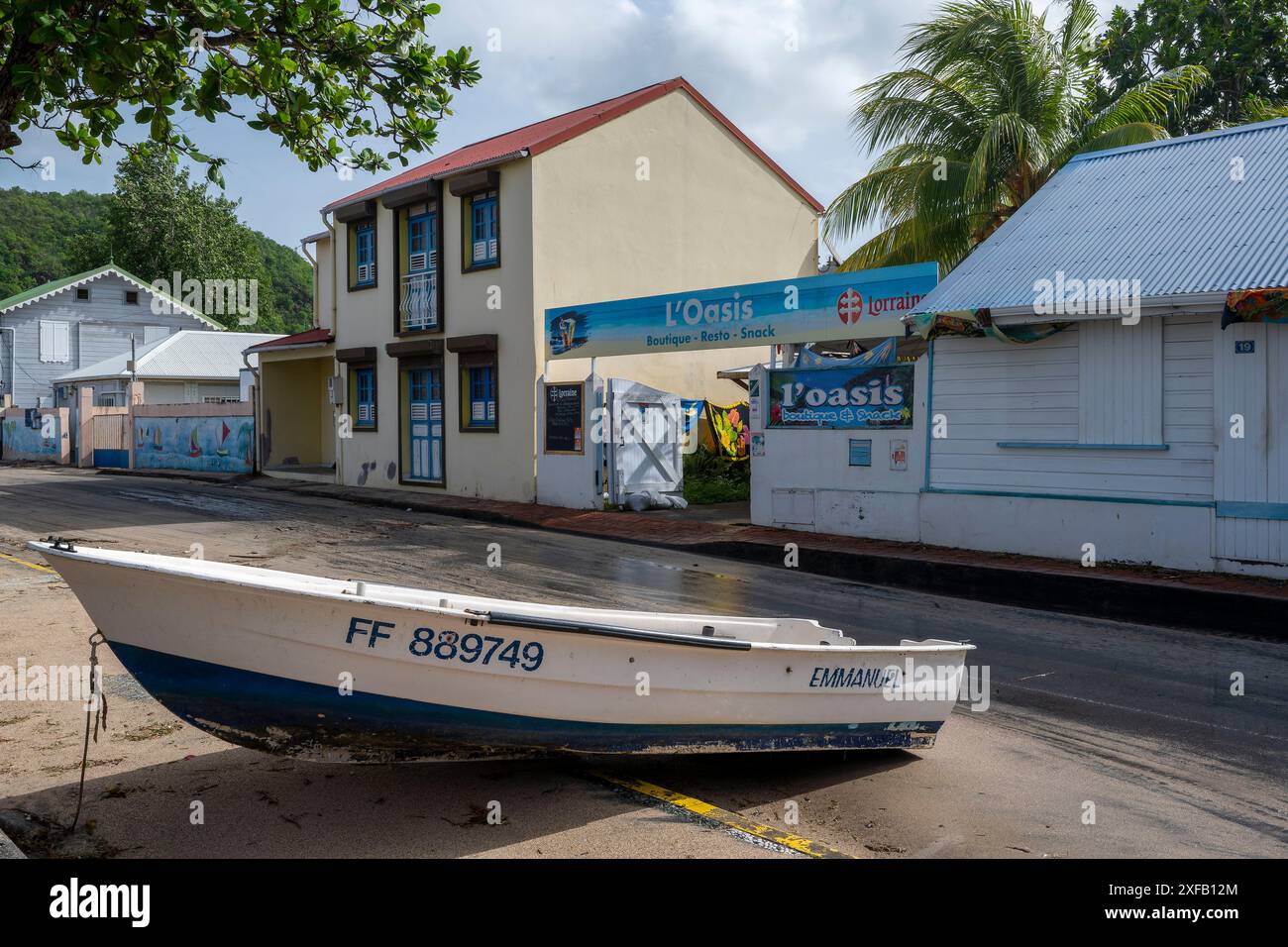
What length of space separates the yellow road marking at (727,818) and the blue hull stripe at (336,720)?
1.09ft

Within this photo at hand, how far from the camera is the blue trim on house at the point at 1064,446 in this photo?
11.8 meters

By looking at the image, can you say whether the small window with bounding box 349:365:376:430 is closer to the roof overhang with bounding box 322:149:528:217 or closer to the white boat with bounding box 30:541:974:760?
the roof overhang with bounding box 322:149:528:217

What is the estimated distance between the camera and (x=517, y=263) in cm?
1997

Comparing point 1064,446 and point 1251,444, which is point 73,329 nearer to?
point 1064,446

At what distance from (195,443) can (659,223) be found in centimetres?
1483

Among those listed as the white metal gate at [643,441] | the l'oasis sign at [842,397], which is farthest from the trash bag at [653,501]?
the l'oasis sign at [842,397]

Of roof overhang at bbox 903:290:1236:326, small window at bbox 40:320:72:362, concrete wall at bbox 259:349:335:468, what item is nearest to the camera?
roof overhang at bbox 903:290:1236:326

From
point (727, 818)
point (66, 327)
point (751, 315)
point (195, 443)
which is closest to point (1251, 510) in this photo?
point (751, 315)

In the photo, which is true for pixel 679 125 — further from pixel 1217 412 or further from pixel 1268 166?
pixel 1217 412

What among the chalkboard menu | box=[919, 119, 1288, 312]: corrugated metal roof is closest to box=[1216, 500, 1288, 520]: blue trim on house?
box=[919, 119, 1288, 312]: corrugated metal roof

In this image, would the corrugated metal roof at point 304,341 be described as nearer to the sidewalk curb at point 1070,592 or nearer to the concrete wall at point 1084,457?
the concrete wall at point 1084,457

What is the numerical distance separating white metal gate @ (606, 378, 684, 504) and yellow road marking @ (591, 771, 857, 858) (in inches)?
500

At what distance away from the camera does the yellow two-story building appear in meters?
20.0
